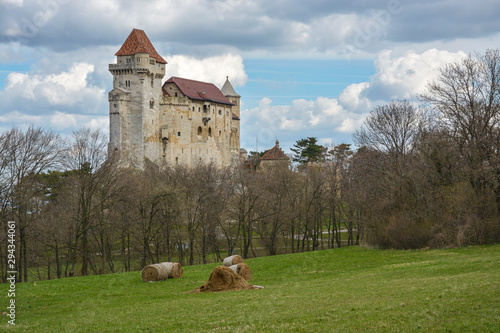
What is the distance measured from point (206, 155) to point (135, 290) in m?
85.3

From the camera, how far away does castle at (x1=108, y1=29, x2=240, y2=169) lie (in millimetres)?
101438

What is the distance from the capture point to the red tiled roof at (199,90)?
112375 millimetres

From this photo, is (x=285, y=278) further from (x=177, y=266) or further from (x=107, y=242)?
(x=107, y=242)

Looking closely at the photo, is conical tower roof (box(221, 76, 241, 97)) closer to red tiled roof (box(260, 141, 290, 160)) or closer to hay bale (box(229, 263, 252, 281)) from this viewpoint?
red tiled roof (box(260, 141, 290, 160))

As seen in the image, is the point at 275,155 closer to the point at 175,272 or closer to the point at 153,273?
the point at 175,272

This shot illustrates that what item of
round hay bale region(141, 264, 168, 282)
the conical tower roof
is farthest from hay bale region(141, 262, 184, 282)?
the conical tower roof

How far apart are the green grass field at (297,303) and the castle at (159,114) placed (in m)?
70.0

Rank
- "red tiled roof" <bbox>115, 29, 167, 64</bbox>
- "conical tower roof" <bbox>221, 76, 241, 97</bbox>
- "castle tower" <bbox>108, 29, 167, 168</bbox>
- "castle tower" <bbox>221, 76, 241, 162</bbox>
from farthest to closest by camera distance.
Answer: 1. "conical tower roof" <bbox>221, 76, 241, 97</bbox>
2. "castle tower" <bbox>221, 76, 241, 162</bbox>
3. "red tiled roof" <bbox>115, 29, 167, 64</bbox>
4. "castle tower" <bbox>108, 29, 167, 168</bbox>

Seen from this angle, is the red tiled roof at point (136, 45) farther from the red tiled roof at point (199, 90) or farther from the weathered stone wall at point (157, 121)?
the red tiled roof at point (199, 90)

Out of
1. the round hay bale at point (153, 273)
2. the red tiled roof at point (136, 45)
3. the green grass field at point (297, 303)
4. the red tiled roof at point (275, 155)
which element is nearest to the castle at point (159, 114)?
the red tiled roof at point (136, 45)

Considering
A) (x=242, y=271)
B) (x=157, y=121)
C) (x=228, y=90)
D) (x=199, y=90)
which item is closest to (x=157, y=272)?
(x=242, y=271)

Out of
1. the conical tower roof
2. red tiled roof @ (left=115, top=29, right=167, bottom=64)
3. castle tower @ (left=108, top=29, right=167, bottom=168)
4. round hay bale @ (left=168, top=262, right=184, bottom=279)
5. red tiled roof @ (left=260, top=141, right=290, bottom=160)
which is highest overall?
red tiled roof @ (left=115, top=29, right=167, bottom=64)

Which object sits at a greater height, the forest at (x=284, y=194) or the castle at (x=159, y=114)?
the castle at (x=159, y=114)

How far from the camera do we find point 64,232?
47.5 m
